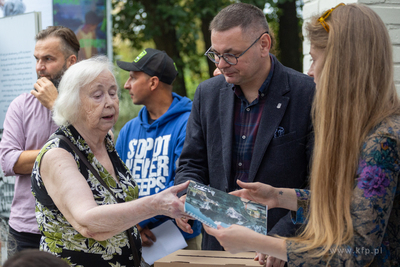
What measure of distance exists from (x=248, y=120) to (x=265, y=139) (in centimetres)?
20

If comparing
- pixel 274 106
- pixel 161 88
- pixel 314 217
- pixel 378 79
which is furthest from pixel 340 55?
pixel 161 88

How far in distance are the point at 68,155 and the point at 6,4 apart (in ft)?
8.20

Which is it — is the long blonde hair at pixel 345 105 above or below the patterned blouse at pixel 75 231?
above

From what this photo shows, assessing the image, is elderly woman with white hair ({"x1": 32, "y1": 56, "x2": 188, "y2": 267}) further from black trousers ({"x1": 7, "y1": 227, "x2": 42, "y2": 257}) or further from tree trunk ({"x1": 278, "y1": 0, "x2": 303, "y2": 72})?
tree trunk ({"x1": 278, "y1": 0, "x2": 303, "y2": 72})

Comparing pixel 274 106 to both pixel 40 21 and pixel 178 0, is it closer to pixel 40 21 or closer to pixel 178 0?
pixel 40 21

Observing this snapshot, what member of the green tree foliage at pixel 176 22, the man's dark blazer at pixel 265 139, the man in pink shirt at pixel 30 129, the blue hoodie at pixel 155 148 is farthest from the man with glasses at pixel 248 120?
the green tree foliage at pixel 176 22

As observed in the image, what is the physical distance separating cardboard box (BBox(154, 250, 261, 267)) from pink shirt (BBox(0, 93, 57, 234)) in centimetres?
149

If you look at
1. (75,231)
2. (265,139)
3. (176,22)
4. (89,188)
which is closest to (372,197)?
(265,139)

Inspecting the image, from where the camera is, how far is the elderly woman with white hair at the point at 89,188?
1971 millimetres

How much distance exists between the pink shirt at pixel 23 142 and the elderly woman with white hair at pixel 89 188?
0.82 meters

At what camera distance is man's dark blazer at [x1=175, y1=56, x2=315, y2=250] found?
2346 millimetres

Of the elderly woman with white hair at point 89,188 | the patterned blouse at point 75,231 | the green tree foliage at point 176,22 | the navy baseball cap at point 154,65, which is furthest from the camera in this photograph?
the green tree foliage at point 176,22

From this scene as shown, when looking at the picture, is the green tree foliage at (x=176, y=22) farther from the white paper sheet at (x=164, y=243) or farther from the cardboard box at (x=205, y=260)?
the cardboard box at (x=205, y=260)

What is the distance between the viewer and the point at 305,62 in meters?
3.68
